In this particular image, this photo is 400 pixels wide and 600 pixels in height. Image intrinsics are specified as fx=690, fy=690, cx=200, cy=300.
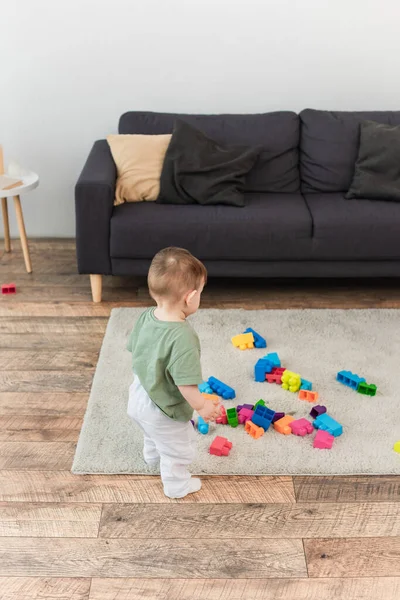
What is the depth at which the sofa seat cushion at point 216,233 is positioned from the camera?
11.5 ft

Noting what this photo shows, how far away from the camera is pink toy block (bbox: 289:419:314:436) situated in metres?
2.66

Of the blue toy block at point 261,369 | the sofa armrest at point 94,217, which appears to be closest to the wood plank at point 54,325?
the sofa armrest at point 94,217

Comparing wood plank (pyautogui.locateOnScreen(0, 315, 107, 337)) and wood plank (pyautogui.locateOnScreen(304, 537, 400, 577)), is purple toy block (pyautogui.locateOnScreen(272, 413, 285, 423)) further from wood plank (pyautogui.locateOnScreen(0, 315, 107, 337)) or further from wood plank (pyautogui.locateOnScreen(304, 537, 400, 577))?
wood plank (pyautogui.locateOnScreen(0, 315, 107, 337))

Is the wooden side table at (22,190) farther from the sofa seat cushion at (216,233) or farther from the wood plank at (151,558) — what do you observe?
the wood plank at (151,558)

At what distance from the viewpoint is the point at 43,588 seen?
204 centimetres

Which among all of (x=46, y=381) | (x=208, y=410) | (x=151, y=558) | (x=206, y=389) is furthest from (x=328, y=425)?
(x=46, y=381)

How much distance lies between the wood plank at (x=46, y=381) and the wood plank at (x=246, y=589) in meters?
1.04

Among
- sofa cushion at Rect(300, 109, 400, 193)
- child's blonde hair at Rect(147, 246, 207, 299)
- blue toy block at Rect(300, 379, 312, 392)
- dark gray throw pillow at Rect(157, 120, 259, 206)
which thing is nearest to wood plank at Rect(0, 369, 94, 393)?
blue toy block at Rect(300, 379, 312, 392)

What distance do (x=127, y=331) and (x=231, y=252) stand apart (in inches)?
26.8

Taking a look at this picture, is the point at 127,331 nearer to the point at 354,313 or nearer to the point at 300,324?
the point at 300,324

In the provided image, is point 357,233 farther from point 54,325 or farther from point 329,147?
point 54,325

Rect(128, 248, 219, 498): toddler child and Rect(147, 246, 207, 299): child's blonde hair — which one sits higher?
Rect(147, 246, 207, 299): child's blonde hair

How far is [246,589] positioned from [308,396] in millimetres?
996

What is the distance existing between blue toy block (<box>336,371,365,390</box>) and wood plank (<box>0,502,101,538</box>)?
3.99 ft
